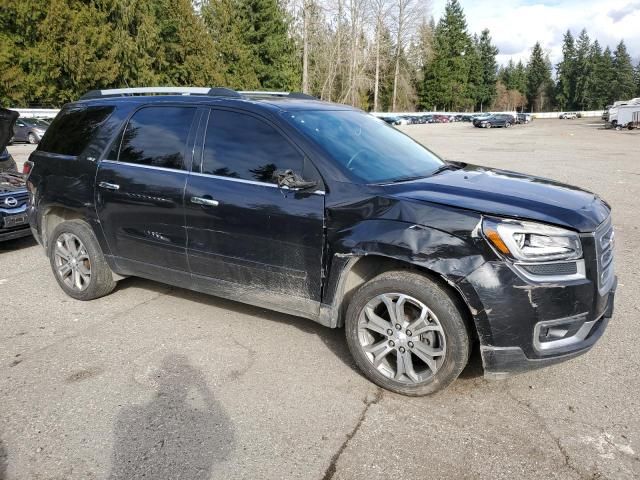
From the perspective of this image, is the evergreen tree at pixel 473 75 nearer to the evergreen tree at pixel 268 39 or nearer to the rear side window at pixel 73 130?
the evergreen tree at pixel 268 39

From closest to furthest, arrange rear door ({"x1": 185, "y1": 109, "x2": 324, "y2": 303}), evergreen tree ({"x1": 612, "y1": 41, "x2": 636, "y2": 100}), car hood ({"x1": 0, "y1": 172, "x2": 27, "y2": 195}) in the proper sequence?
1. rear door ({"x1": 185, "y1": 109, "x2": 324, "y2": 303})
2. car hood ({"x1": 0, "y1": 172, "x2": 27, "y2": 195})
3. evergreen tree ({"x1": 612, "y1": 41, "x2": 636, "y2": 100})

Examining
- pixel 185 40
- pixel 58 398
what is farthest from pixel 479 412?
pixel 185 40

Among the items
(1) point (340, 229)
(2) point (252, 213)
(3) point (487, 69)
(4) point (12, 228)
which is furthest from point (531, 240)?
(3) point (487, 69)

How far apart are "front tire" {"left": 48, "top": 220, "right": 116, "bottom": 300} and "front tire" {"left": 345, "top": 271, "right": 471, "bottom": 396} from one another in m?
2.60

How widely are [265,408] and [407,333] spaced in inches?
A: 38.8

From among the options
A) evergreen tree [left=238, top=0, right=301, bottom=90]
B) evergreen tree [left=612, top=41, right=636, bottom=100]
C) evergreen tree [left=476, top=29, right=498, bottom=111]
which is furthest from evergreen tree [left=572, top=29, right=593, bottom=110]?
evergreen tree [left=238, top=0, right=301, bottom=90]

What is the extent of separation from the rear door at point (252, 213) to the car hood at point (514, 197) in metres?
0.66

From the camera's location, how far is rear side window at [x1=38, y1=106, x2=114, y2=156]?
467cm

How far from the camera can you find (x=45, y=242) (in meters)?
5.10

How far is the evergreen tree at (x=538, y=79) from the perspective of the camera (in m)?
120

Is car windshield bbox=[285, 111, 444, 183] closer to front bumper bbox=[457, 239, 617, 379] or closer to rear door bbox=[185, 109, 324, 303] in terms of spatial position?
rear door bbox=[185, 109, 324, 303]

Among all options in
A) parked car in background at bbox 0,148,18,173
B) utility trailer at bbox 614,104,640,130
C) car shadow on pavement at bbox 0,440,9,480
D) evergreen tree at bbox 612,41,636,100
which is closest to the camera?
car shadow on pavement at bbox 0,440,9,480

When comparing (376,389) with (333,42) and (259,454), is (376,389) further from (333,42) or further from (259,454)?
(333,42)

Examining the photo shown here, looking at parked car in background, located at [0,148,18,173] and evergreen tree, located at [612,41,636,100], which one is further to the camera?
evergreen tree, located at [612,41,636,100]
